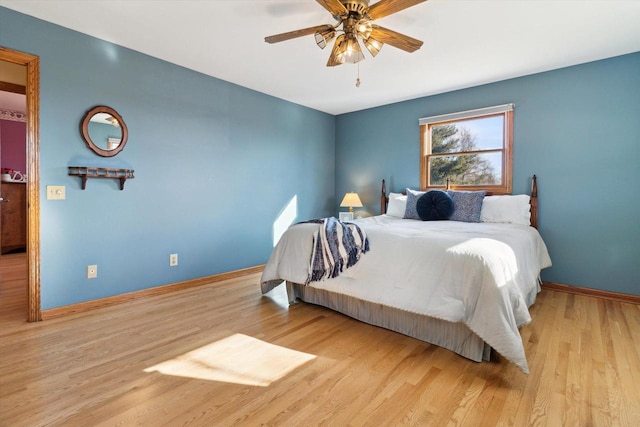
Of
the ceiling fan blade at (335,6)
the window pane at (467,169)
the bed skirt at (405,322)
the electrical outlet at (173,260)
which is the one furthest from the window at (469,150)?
the electrical outlet at (173,260)

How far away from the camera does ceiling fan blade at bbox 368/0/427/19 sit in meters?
1.86

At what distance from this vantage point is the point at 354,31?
2.12m

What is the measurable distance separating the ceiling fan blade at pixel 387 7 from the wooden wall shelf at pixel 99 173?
252 centimetres

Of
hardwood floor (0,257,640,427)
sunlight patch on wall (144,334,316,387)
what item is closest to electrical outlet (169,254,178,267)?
hardwood floor (0,257,640,427)

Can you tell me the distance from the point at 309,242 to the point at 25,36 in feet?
9.07

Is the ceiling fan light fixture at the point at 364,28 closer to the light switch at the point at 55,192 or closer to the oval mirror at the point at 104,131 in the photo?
the oval mirror at the point at 104,131

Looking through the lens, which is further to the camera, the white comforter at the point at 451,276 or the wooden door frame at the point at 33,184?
the wooden door frame at the point at 33,184

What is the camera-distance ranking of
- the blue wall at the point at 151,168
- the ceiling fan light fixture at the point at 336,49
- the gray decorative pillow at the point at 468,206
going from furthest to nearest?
1. the gray decorative pillow at the point at 468,206
2. the blue wall at the point at 151,168
3. the ceiling fan light fixture at the point at 336,49

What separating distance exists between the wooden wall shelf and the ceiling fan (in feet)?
6.06

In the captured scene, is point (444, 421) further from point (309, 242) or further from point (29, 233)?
point (29, 233)

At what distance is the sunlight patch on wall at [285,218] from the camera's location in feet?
14.7

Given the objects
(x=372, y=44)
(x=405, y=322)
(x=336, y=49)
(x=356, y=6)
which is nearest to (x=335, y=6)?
(x=356, y=6)

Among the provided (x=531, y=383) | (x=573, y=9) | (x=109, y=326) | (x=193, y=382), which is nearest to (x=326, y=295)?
(x=193, y=382)

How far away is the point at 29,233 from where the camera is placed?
2.47 metres
